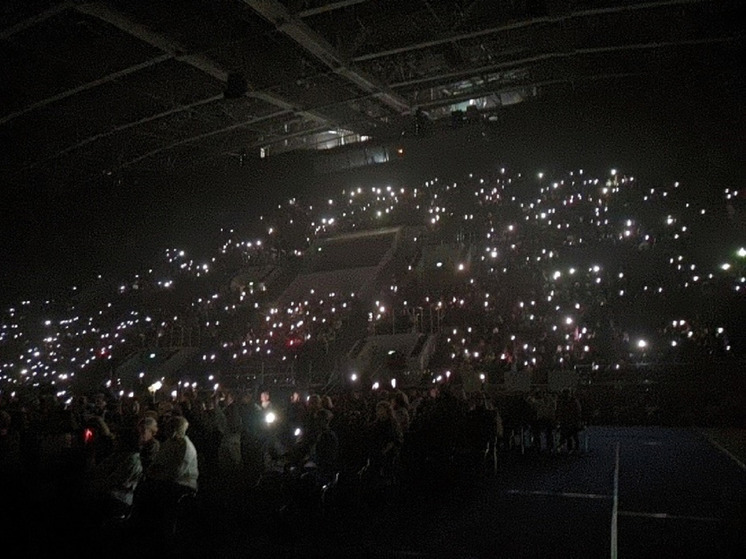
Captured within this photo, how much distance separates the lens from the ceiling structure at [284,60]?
32.4 feet

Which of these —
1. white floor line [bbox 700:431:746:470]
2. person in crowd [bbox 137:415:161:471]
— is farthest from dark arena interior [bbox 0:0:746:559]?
white floor line [bbox 700:431:746:470]

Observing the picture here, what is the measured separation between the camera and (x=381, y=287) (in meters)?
21.8

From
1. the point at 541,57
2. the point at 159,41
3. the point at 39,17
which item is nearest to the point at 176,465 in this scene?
the point at 39,17

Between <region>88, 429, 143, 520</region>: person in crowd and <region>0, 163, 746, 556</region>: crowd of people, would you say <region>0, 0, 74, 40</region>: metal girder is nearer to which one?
<region>0, 163, 746, 556</region>: crowd of people

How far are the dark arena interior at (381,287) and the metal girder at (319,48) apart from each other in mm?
75

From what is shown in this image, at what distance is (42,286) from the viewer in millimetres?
17562

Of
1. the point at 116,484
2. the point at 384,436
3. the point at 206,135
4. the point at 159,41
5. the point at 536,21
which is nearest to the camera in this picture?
the point at 116,484

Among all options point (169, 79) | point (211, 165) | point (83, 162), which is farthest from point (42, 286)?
point (169, 79)

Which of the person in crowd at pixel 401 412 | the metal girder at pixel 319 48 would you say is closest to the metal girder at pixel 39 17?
the metal girder at pixel 319 48

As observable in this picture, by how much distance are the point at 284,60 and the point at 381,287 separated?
11.1 meters

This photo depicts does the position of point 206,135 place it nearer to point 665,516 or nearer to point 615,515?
point 615,515

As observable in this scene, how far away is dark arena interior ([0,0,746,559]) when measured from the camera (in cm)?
657

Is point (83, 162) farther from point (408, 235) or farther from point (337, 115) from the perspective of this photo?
point (408, 235)

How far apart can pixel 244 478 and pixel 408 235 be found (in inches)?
672
